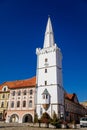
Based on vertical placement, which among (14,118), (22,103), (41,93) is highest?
(41,93)

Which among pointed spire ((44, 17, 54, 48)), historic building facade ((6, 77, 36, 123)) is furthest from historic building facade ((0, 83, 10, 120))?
pointed spire ((44, 17, 54, 48))

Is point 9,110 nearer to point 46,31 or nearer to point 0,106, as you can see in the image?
point 0,106

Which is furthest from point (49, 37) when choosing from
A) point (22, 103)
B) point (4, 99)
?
point (4, 99)

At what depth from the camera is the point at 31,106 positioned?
180 ft

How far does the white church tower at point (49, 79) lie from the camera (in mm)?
52219

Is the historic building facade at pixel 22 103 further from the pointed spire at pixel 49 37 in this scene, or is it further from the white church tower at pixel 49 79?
the pointed spire at pixel 49 37

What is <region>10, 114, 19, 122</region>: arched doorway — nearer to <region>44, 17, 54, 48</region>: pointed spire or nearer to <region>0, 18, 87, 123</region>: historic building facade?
<region>0, 18, 87, 123</region>: historic building facade

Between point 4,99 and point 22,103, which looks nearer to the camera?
point 22,103

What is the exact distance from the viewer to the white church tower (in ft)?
171

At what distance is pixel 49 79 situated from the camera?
181 ft

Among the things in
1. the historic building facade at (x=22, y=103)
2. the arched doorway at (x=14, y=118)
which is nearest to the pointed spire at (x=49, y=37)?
the historic building facade at (x=22, y=103)

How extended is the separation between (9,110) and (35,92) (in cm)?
1011

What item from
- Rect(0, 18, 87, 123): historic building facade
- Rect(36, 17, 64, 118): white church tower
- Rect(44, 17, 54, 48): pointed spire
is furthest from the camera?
Rect(44, 17, 54, 48): pointed spire

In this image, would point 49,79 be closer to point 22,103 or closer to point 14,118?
point 22,103
